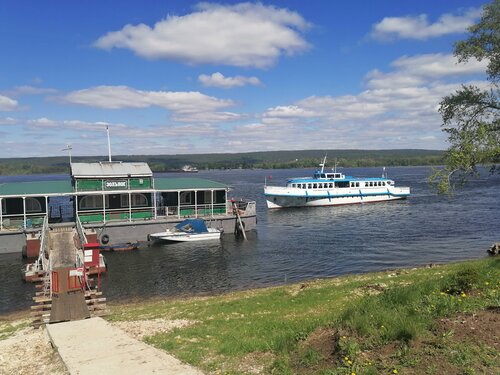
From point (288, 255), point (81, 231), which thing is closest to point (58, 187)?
point (81, 231)

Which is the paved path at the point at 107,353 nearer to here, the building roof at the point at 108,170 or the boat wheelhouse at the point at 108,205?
the boat wheelhouse at the point at 108,205

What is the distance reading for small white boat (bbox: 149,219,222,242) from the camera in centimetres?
3934

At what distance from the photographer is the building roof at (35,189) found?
36.8 meters

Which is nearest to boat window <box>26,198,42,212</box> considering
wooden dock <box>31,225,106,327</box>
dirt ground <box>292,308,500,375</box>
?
wooden dock <box>31,225,106,327</box>

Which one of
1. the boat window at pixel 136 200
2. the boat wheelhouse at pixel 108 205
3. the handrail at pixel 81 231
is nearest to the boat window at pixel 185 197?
the boat wheelhouse at pixel 108 205

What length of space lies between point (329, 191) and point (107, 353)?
208ft

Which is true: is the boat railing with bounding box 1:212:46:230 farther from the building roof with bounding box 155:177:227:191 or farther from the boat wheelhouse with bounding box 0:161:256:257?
the building roof with bounding box 155:177:227:191

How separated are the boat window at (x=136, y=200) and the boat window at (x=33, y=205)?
273 inches

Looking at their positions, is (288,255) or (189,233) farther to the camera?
(189,233)

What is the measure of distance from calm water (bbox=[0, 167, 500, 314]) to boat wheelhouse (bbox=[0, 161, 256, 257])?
2147 mm

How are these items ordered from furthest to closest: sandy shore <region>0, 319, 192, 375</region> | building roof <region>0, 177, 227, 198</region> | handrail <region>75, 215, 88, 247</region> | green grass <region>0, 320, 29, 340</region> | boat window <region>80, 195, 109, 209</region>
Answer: boat window <region>80, 195, 109, 209</region> < building roof <region>0, 177, 227, 198</region> < handrail <region>75, 215, 88, 247</region> < green grass <region>0, 320, 29, 340</region> < sandy shore <region>0, 319, 192, 375</region>

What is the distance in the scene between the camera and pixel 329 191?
236 ft

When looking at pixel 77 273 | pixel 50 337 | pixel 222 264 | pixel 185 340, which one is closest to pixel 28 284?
pixel 77 273

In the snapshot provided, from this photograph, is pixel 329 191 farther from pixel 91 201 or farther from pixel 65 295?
pixel 65 295
